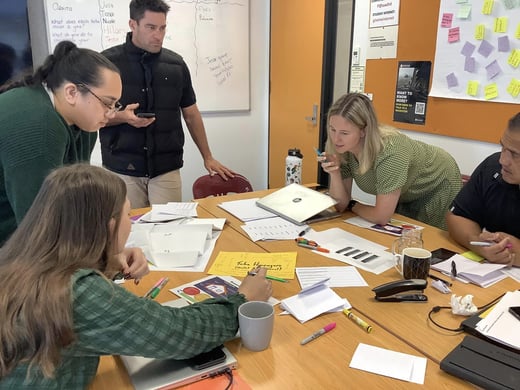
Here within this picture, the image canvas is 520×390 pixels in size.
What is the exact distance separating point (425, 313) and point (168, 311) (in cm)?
74

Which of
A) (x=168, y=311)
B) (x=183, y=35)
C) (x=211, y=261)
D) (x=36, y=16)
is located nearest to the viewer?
(x=168, y=311)

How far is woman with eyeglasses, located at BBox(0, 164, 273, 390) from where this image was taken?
0.78 m

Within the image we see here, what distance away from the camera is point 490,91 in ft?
7.86

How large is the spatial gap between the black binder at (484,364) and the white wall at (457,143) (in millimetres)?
1679

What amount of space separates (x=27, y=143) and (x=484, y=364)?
1346 mm

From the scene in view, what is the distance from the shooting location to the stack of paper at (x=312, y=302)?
123 cm

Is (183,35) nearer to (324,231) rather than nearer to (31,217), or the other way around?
(324,231)

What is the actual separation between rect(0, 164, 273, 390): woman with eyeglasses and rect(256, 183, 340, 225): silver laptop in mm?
1057

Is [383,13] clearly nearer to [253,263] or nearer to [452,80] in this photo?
[452,80]

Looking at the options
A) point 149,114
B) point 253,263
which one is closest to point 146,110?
point 149,114

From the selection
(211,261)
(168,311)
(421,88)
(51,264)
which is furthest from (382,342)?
(421,88)

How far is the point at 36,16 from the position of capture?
323 centimetres

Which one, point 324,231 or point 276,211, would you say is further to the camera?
point 276,211

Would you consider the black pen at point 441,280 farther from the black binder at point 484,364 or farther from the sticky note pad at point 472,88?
the sticky note pad at point 472,88
